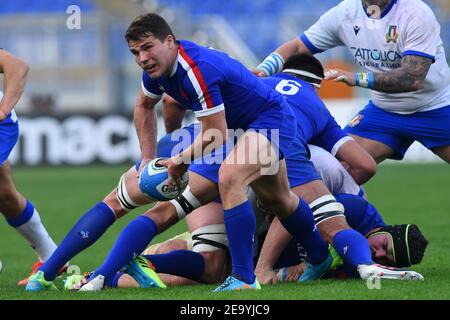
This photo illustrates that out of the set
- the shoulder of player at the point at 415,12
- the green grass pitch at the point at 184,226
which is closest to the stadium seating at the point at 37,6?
the green grass pitch at the point at 184,226

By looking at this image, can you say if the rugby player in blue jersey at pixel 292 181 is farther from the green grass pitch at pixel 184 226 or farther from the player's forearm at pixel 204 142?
the player's forearm at pixel 204 142

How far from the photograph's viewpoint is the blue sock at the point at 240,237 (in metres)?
5.34

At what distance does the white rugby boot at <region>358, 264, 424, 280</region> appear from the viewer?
562 centimetres

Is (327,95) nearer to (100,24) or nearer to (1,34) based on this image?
(100,24)

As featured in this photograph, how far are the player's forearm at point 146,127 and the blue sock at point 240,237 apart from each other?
3.05 ft

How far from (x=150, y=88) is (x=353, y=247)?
1.53 m

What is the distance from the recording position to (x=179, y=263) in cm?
591

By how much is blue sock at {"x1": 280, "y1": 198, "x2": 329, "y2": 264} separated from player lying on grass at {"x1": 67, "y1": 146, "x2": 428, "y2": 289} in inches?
6.5

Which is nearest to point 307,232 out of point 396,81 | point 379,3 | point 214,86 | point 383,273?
point 383,273

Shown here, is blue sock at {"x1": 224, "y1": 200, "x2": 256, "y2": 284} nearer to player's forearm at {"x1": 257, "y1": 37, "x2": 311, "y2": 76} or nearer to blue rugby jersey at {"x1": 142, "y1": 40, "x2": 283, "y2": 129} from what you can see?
blue rugby jersey at {"x1": 142, "y1": 40, "x2": 283, "y2": 129}

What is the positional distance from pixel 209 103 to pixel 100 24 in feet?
47.8

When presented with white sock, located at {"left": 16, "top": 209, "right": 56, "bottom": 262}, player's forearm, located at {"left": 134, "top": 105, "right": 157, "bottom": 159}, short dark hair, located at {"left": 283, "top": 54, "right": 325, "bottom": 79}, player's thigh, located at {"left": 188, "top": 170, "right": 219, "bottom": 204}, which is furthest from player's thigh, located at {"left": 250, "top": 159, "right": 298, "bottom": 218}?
white sock, located at {"left": 16, "top": 209, "right": 56, "bottom": 262}
